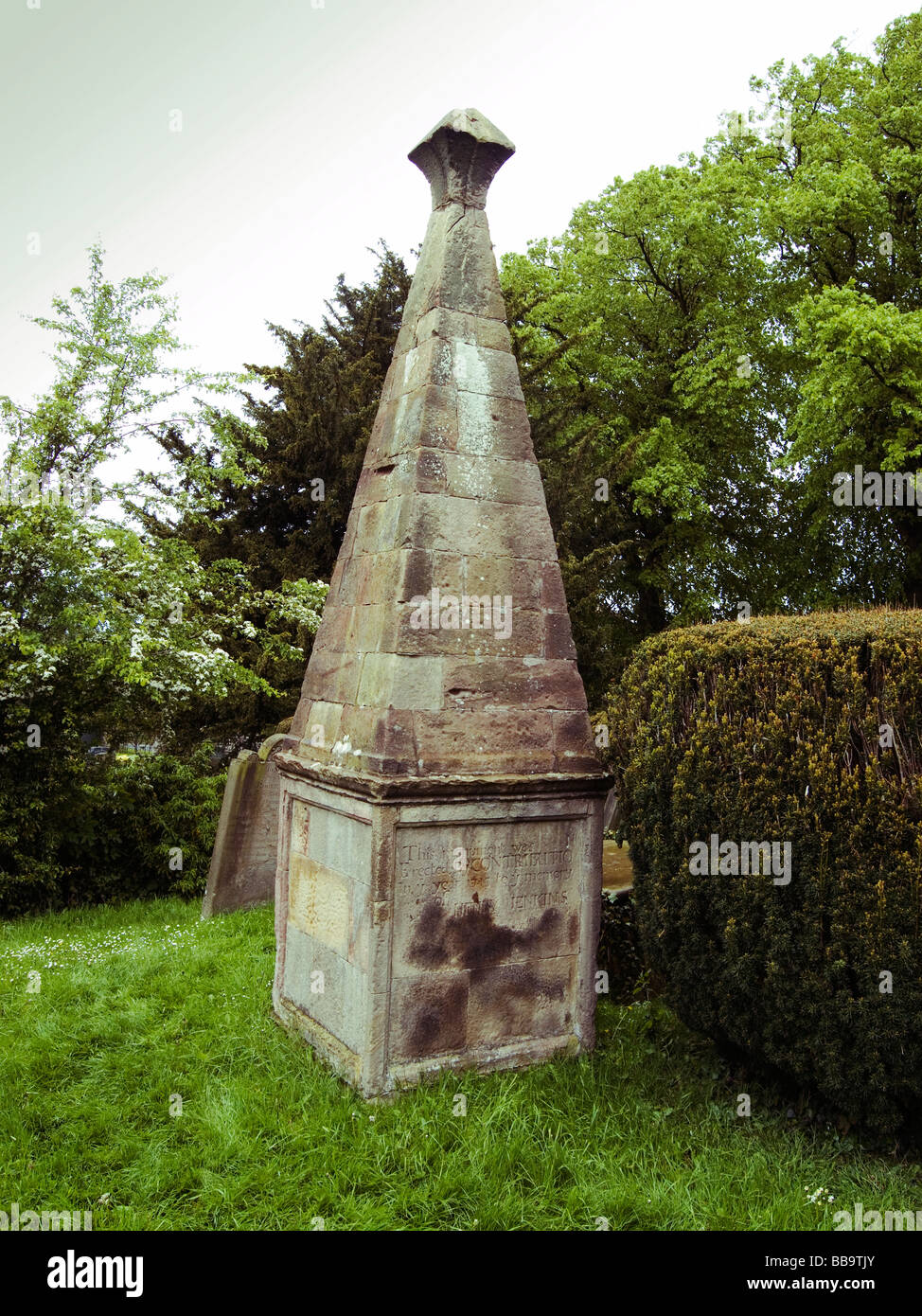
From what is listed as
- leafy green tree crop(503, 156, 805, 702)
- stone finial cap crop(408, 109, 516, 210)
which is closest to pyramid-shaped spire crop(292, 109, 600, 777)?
stone finial cap crop(408, 109, 516, 210)

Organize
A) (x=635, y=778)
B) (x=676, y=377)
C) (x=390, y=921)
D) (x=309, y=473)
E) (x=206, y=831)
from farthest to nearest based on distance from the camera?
(x=676, y=377)
(x=309, y=473)
(x=206, y=831)
(x=635, y=778)
(x=390, y=921)

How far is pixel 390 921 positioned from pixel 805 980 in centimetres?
223

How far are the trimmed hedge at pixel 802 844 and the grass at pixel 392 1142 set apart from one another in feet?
1.52

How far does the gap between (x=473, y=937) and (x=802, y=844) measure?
199 centimetres

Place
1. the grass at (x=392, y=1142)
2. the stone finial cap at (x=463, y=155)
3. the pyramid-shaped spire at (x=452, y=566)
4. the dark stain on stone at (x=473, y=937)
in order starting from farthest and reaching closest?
the stone finial cap at (x=463, y=155), the pyramid-shaped spire at (x=452, y=566), the dark stain on stone at (x=473, y=937), the grass at (x=392, y=1142)

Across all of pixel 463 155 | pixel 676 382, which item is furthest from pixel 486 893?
pixel 676 382

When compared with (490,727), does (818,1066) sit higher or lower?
lower

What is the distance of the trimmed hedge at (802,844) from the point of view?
13.5 ft

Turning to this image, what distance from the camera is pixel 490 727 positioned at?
5324 mm

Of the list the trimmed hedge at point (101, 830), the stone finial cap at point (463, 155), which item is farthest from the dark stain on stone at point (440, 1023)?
the trimmed hedge at point (101, 830)

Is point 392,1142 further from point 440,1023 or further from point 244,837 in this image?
point 244,837

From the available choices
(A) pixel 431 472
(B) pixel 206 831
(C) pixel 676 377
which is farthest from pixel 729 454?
(A) pixel 431 472

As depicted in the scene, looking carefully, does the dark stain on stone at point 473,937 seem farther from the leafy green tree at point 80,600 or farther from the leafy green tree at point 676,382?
the leafy green tree at point 676,382

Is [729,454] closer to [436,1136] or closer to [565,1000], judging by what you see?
[565,1000]
